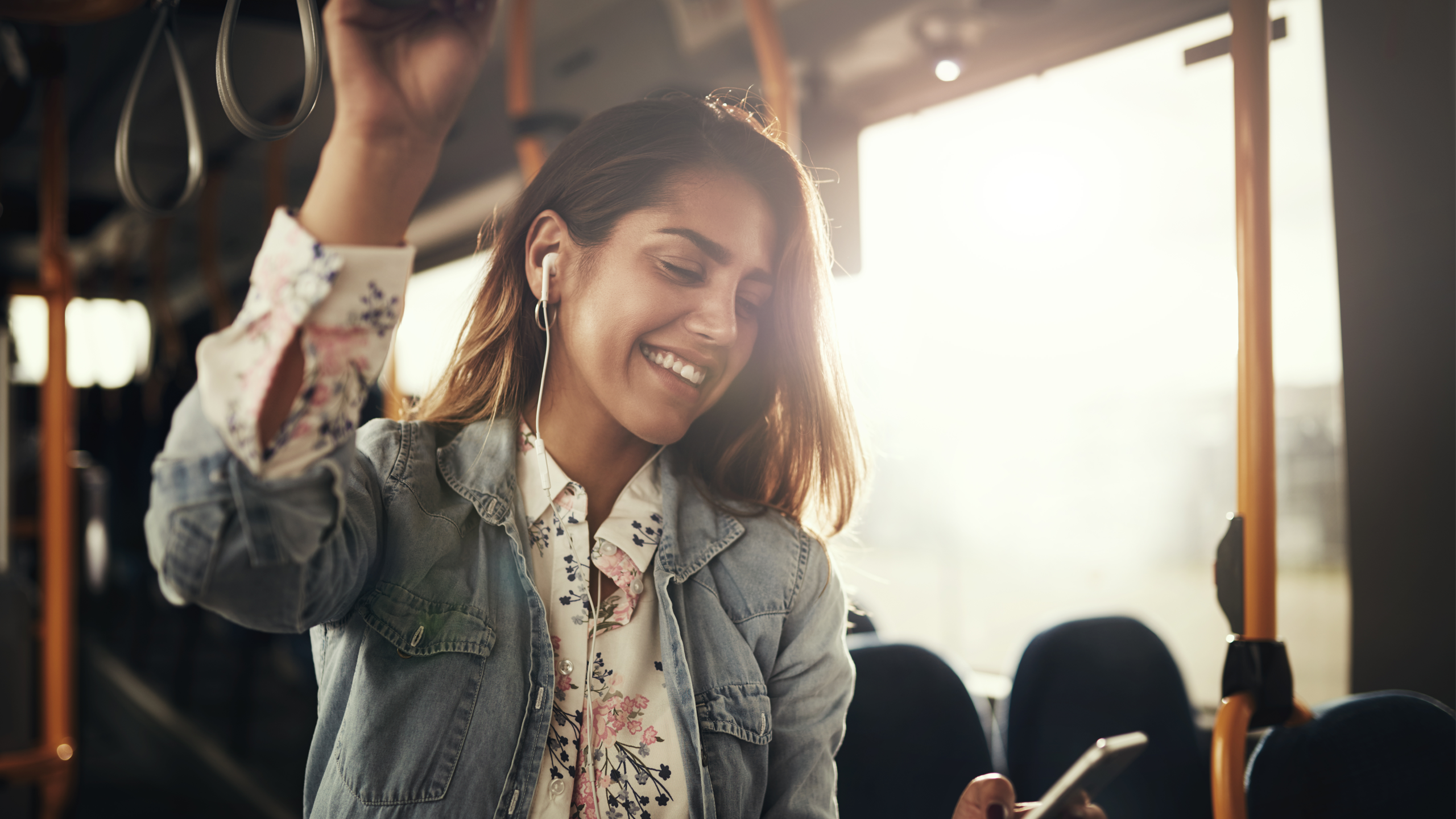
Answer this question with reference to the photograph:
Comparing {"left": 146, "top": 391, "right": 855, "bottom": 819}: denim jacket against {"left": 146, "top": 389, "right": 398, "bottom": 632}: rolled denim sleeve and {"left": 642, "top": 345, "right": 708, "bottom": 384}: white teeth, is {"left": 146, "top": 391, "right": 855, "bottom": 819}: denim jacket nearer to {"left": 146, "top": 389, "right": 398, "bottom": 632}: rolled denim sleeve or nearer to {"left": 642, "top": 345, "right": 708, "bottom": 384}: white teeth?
{"left": 146, "top": 389, "right": 398, "bottom": 632}: rolled denim sleeve

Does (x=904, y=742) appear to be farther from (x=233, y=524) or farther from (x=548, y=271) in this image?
(x=233, y=524)

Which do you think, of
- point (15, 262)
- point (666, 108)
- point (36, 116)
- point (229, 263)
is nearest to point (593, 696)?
point (666, 108)

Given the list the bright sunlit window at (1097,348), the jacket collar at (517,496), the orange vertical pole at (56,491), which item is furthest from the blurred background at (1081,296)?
the jacket collar at (517,496)

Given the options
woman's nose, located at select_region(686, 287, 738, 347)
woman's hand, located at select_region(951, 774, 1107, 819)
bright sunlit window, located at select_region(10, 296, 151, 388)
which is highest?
bright sunlit window, located at select_region(10, 296, 151, 388)

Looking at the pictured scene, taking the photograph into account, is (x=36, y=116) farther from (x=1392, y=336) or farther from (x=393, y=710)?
(x=1392, y=336)

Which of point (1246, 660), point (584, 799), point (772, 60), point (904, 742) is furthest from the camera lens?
point (772, 60)

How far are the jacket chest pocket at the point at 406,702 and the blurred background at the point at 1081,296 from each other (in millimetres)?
470

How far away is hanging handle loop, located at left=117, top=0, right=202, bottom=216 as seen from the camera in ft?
3.17

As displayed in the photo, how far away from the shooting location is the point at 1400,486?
173 centimetres

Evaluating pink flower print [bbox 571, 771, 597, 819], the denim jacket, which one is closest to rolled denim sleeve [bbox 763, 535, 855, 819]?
the denim jacket

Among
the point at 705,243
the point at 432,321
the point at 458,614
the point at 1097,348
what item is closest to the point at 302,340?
the point at 458,614

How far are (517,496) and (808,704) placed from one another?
47 centimetres

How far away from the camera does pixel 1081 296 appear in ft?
7.23

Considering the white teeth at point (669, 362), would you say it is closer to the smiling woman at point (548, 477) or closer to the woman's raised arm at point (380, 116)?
the smiling woman at point (548, 477)
